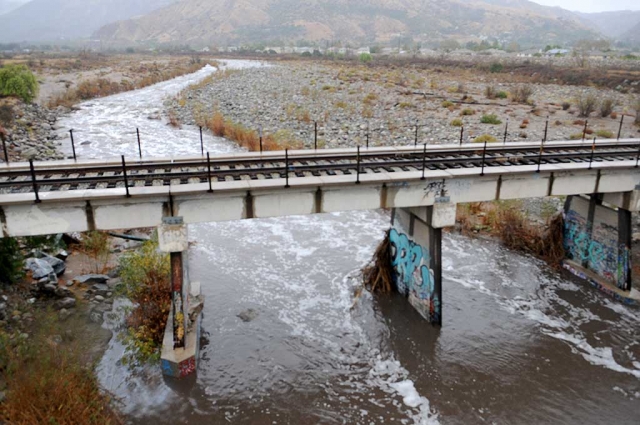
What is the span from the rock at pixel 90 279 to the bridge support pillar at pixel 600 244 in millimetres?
15232

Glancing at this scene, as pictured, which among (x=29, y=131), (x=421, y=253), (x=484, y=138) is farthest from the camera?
(x=29, y=131)

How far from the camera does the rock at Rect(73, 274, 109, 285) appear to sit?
15188 millimetres

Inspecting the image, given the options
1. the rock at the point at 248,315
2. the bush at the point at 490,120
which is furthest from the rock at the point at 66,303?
the bush at the point at 490,120

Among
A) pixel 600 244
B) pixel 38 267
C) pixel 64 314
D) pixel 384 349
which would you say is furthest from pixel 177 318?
pixel 600 244

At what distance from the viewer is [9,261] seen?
13195 millimetres

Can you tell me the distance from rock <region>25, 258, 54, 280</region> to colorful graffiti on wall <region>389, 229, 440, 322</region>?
33.1 ft

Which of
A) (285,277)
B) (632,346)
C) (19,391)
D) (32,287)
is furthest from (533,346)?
(32,287)

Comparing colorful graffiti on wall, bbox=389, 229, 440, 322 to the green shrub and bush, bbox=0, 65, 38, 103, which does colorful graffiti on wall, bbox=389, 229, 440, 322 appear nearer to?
the green shrub

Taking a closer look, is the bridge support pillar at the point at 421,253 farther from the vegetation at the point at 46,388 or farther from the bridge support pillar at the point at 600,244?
the vegetation at the point at 46,388

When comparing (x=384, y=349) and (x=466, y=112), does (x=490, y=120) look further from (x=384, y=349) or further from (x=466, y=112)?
(x=384, y=349)

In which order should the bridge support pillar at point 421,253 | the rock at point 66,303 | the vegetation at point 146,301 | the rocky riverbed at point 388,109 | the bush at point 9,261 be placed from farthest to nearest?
the rocky riverbed at point 388,109, the rock at point 66,303, the bush at point 9,261, the bridge support pillar at point 421,253, the vegetation at point 146,301

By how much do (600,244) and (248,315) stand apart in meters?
11.3

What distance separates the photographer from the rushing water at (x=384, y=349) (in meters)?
11.0

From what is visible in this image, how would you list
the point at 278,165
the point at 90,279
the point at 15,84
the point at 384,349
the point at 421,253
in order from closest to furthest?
the point at 384,349 < the point at 421,253 < the point at 278,165 < the point at 90,279 < the point at 15,84
